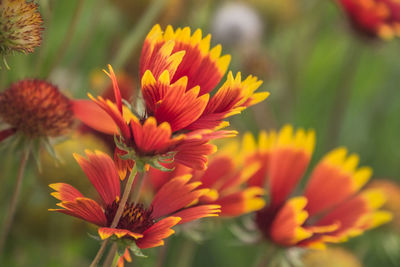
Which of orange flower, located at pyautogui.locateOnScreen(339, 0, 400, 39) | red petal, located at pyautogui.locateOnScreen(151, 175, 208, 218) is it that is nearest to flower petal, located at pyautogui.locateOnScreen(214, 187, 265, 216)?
red petal, located at pyautogui.locateOnScreen(151, 175, 208, 218)

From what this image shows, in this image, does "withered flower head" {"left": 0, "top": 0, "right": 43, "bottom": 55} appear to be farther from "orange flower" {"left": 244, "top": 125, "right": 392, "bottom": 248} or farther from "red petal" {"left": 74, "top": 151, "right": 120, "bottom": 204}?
"orange flower" {"left": 244, "top": 125, "right": 392, "bottom": 248}

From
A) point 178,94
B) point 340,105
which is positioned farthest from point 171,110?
point 340,105

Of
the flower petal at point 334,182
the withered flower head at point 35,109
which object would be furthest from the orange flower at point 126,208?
the flower petal at point 334,182

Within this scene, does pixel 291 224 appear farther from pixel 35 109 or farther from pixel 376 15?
pixel 376 15

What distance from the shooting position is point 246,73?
3.27 feet

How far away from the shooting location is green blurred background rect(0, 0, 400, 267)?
668 mm

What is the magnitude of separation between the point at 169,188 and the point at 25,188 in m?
0.40

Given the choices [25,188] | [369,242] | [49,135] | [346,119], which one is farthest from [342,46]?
[49,135]

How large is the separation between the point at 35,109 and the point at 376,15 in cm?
50

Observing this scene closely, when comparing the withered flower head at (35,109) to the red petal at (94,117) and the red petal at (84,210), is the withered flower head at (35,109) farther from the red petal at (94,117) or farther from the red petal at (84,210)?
the red petal at (84,210)

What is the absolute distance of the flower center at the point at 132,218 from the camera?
34 centimetres

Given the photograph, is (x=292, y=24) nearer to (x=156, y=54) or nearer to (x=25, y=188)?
(x=25, y=188)

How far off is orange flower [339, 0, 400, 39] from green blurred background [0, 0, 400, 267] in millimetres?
71

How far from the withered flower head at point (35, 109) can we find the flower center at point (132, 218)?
0.12 meters
